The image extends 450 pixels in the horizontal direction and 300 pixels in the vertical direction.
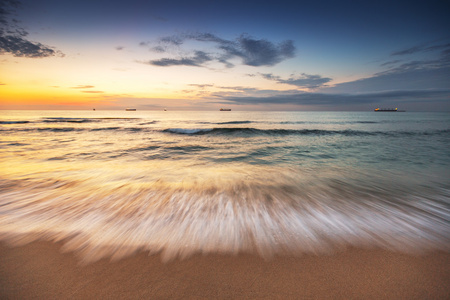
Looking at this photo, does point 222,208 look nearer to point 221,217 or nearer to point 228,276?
point 221,217

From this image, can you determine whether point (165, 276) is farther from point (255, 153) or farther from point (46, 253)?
point (255, 153)

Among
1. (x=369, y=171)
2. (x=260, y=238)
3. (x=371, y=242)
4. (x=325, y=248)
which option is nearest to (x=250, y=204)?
(x=260, y=238)

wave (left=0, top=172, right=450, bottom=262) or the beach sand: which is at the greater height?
the beach sand

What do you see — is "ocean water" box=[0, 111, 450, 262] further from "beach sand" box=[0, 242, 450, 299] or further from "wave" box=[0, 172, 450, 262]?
"beach sand" box=[0, 242, 450, 299]

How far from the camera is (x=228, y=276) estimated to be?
6.15 ft

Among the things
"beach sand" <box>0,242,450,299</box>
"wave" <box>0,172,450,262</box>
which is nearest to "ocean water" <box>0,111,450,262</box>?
"wave" <box>0,172,450,262</box>

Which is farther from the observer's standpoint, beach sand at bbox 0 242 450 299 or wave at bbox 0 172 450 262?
wave at bbox 0 172 450 262

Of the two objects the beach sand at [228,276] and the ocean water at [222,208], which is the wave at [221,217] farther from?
the beach sand at [228,276]

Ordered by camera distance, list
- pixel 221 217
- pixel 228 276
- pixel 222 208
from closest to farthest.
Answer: pixel 228 276 < pixel 221 217 < pixel 222 208

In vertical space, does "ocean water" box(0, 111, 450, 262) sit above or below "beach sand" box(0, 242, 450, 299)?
below

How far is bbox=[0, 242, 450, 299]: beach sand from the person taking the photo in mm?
1669

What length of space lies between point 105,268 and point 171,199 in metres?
2.06

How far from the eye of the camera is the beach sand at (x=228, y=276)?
65.7 inches

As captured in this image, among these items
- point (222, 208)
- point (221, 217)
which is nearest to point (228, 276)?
point (221, 217)
